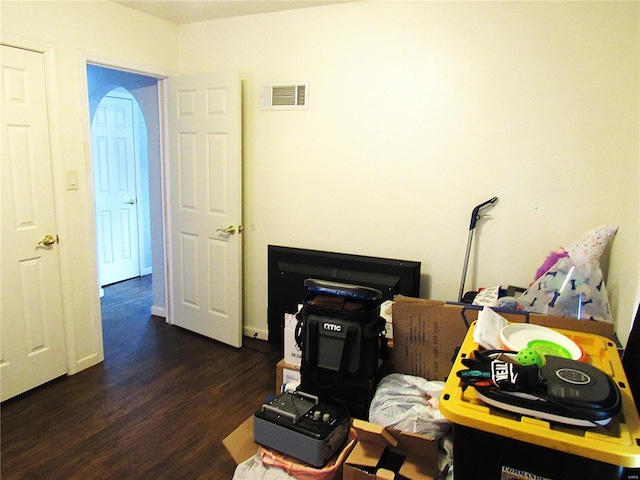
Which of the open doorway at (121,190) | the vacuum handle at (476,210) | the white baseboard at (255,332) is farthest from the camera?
the open doorway at (121,190)

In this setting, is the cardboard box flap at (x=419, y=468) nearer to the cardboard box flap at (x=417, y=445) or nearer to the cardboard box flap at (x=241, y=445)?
the cardboard box flap at (x=417, y=445)

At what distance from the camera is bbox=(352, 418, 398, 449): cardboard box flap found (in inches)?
66.5

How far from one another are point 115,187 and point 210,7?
95.7 inches

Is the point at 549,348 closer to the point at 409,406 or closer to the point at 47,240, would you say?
the point at 409,406

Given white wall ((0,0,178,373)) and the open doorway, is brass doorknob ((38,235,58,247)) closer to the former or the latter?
white wall ((0,0,178,373))

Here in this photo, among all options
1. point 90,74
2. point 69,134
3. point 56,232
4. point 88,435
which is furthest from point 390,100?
point 90,74

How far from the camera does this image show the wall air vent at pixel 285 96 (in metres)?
3.00

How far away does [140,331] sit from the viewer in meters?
3.55

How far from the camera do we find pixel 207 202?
10.9ft

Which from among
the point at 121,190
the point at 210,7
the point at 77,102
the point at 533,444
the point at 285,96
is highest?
the point at 210,7

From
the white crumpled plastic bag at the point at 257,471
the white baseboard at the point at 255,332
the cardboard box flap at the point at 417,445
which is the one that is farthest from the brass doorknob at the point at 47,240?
the cardboard box flap at the point at 417,445

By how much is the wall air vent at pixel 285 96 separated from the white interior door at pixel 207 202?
0.64 feet

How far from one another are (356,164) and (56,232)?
6.38 feet

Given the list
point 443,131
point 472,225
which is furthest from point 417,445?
point 443,131
